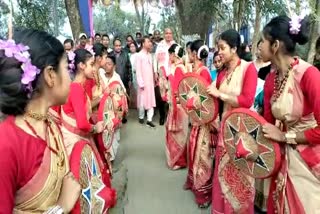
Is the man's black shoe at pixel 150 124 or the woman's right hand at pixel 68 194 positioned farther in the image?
the man's black shoe at pixel 150 124

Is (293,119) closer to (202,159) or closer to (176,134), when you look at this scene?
(202,159)

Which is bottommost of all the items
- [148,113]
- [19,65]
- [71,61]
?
[148,113]

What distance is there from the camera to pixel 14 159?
1.25 m

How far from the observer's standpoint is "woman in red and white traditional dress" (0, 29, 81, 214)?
1.27 metres

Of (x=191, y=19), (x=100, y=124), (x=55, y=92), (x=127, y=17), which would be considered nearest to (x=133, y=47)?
(x=191, y=19)

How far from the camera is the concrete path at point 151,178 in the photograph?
4.04m

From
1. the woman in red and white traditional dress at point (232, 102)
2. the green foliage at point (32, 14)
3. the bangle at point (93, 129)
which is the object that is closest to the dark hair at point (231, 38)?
the woman in red and white traditional dress at point (232, 102)

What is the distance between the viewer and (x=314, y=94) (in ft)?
7.04

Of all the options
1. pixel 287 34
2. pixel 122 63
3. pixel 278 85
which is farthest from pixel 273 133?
pixel 122 63

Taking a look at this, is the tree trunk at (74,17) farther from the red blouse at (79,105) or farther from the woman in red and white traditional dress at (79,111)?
the red blouse at (79,105)

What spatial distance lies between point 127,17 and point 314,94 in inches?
2108

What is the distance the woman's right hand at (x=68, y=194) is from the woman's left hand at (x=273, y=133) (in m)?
1.30

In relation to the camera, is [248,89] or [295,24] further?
[248,89]

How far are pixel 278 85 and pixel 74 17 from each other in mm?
6668
